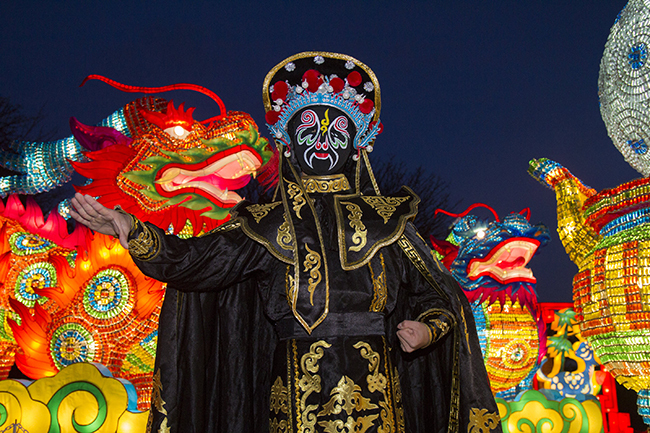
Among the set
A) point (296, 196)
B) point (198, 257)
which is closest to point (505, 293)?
point (296, 196)

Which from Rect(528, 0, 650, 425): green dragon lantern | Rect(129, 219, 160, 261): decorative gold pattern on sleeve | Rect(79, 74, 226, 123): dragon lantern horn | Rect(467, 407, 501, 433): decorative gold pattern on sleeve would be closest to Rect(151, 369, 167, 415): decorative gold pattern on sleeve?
Rect(129, 219, 160, 261): decorative gold pattern on sleeve

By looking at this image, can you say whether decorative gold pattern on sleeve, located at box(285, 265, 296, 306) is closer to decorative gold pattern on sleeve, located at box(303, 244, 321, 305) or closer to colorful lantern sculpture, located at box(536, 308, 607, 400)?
decorative gold pattern on sleeve, located at box(303, 244, 321, 305)

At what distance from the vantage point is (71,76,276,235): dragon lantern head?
4.78m

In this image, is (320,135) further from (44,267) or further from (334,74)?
(44,267)

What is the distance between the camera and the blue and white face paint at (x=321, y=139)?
8.17 feet

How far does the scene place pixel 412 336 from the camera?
2.11 m

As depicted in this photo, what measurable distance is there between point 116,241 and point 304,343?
10.1ft

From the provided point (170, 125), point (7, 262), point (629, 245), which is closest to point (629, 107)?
point (629, 245)

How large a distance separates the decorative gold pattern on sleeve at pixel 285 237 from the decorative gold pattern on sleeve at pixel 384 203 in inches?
14.4

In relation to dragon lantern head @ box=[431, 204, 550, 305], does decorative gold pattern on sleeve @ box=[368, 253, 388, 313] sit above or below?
below

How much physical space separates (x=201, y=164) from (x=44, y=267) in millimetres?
1648

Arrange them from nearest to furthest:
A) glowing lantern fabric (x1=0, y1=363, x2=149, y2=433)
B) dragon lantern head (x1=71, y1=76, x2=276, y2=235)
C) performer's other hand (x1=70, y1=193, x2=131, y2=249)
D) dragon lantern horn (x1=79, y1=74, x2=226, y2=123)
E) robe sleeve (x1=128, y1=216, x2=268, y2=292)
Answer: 1. performer's other hand (x1=70, y1=193, x2=131, y2=249)
2. robe sleeve (x1=128, y1=216, x2=268, y2=292)
3. glowing lantern fabric (x1=0, y1=363, x2=149, y2=433)
4. dragon lantern head (x1=71, y1=76, x2=276, y2=235)
5. dragon lantern horn (x1=79, y1=74, x2=226, y2=123)

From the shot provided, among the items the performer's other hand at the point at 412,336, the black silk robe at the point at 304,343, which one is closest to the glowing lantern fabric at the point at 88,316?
the black silk robe at the point at 304,343

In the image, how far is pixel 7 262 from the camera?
499 centimetres
